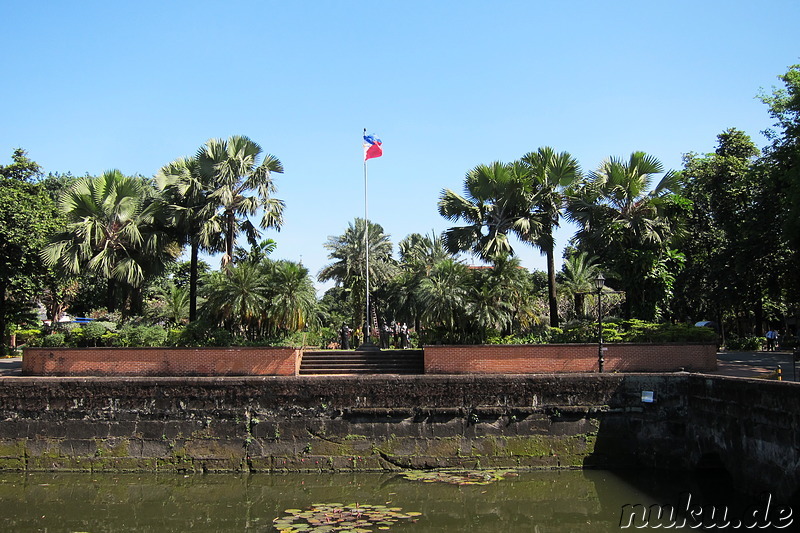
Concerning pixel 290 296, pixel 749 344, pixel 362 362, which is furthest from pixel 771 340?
pixel 290 296

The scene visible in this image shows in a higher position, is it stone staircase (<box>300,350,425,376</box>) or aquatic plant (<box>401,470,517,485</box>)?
stone staircase (<box>300,350,425,376</box>)

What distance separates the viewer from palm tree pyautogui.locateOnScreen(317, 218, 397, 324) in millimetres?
40156

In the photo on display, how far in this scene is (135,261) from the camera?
1953cm

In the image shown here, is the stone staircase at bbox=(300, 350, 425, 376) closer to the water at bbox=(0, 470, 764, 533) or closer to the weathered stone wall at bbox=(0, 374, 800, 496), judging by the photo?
the weathered stone wall at bbox=(0, 374, 800, 496)

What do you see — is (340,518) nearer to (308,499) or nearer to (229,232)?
(308,499)

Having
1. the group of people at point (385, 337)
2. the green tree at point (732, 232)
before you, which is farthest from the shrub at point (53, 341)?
the green tree at point (732, 232)

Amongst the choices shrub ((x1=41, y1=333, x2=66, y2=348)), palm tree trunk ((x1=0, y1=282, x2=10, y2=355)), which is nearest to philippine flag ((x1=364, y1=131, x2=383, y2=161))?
shrub ((x1=41, y1=333, x2=66, y2=348))

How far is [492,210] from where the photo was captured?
2077 cm

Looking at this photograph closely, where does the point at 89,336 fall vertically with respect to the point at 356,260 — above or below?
below

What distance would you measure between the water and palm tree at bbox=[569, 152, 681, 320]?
22.1ft

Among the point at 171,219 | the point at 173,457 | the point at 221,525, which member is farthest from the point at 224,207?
the point at 221,525

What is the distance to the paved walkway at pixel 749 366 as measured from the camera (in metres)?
15.7

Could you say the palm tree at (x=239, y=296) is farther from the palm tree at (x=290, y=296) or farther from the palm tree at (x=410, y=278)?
the palm tree at (x=410, y=278)

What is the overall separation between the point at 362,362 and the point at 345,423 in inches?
121
